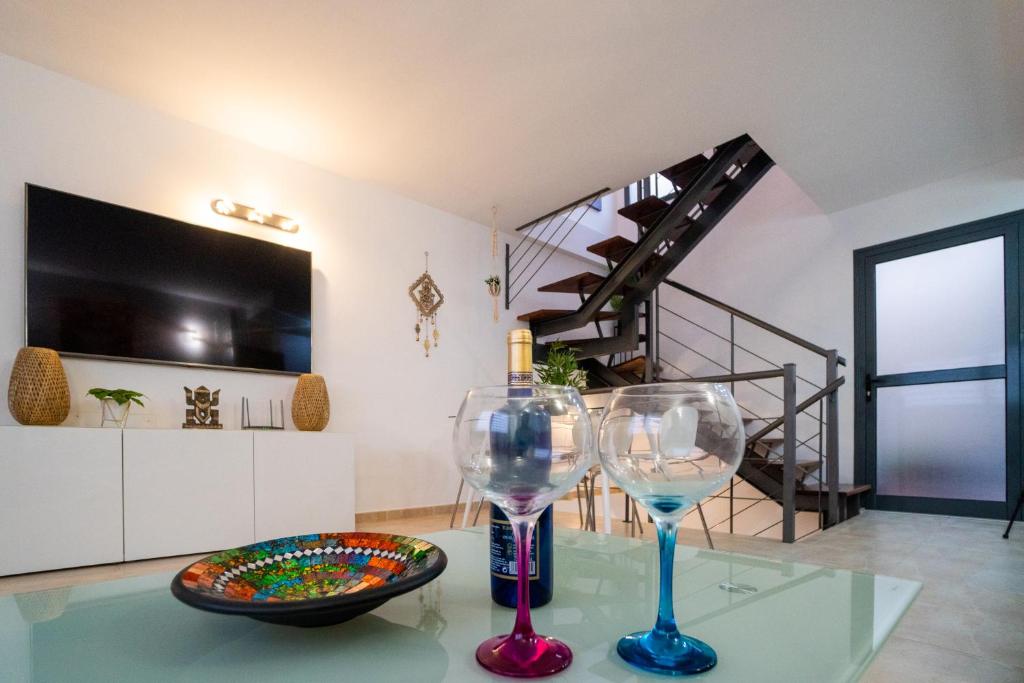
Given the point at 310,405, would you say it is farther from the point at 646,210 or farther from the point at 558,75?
the point at 646,210

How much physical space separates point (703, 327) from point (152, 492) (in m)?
4.88

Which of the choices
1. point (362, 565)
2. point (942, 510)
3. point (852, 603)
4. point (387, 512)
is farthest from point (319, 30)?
point (942, 510)

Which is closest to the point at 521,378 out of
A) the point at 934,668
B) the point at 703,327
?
the point at 934,668

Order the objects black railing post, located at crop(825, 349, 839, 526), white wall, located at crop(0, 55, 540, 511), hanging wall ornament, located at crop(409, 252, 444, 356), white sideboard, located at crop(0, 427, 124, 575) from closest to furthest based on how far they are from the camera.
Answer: white sideboard, located at crop(0, 427, 124, 575) < white wall, located at crop(0, 55, 540, 511) < black railing post, located at crop(825, 349, 839, 526) < hanging wall ornament, located at crop(409, 252, 444, 356)

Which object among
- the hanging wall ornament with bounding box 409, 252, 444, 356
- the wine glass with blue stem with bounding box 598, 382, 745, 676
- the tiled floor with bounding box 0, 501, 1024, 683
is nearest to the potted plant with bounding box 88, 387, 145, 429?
the tiled floor with bounding box 0, 501, 1024, 683

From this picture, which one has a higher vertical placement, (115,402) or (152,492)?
(115,402)

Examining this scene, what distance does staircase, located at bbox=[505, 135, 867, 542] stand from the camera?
Answer: 11.2 feet

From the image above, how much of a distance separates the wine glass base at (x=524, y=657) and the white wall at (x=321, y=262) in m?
3.07

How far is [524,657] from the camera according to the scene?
44 centimetres

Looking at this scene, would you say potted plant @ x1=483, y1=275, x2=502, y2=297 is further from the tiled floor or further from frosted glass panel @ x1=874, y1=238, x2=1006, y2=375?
frosted glass panel @ x1=874, y1=238, x2=1006, y2=375

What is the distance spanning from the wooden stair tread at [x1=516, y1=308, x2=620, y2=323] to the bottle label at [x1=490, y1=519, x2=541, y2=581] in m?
3.98

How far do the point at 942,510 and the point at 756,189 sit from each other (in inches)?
124

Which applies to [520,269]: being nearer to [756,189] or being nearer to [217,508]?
[756,189]

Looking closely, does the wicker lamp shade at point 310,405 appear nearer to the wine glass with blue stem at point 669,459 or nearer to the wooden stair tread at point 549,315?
the wooden stair tread at point 549,315
